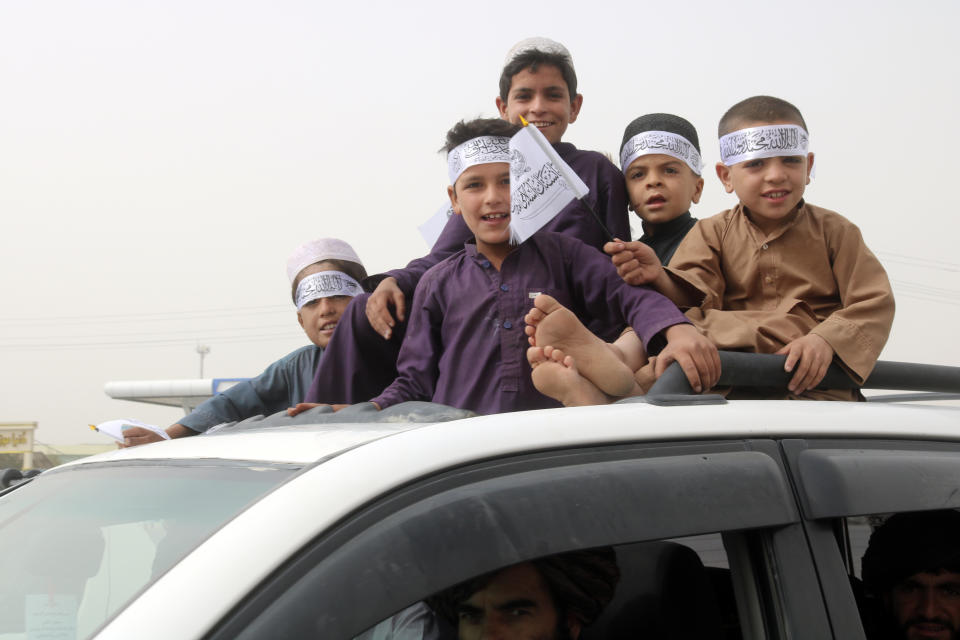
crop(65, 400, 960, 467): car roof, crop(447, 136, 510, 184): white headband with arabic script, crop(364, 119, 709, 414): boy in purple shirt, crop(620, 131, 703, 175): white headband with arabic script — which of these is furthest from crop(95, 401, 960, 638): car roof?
crop(620, 131, 703, 175): white headband with arabic script

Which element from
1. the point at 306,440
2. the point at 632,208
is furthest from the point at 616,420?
the point at 632,208

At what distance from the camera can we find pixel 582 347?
2590 millimetres

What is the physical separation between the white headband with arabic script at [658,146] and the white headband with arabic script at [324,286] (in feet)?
4.24

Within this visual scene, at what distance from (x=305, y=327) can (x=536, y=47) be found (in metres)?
1.56

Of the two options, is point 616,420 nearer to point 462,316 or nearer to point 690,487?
point 690,487

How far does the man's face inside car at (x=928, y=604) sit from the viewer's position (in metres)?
2.22

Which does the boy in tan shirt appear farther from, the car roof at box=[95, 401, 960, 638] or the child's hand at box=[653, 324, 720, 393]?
the car roof at box=[95, 401, 960, 638]

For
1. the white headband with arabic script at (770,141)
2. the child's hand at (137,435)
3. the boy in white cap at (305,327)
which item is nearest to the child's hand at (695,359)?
the white headband with arabic script at (770,141)

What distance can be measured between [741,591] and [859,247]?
78.0 inches

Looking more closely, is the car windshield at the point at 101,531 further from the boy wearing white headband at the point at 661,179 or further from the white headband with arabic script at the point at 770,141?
the boy wearing white headband at the point at 661,179

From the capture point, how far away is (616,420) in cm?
156

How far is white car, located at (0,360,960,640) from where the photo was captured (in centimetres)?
120

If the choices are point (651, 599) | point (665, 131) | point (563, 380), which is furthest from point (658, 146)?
point (651, 599)

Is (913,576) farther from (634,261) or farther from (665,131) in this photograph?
(665,131)
